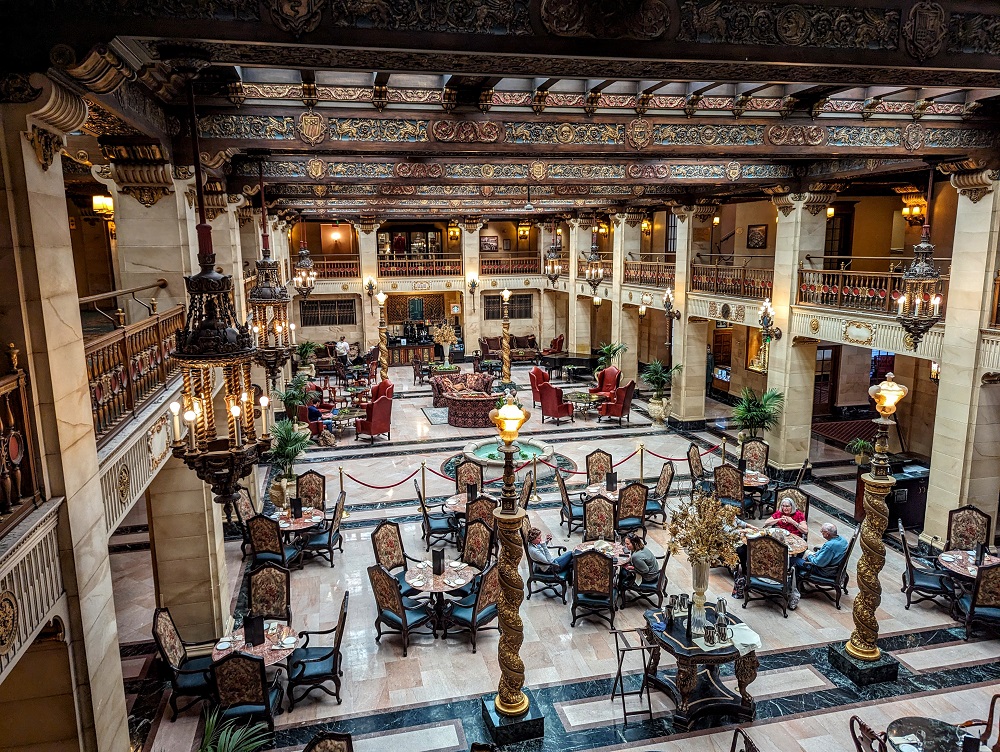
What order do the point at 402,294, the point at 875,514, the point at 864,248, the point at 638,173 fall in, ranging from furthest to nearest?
the point at 402,294 < the point at 864,248 < the point at 638,173 < the point at 875,514

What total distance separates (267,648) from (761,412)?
1104cm

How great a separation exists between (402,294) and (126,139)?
22612 mm

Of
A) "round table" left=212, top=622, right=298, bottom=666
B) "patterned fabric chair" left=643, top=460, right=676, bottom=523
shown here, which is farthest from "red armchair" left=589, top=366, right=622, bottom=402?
"round table" left=212, top=622, right=298, bottom=666

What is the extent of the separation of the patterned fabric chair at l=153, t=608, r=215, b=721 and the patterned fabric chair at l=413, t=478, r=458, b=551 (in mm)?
4188

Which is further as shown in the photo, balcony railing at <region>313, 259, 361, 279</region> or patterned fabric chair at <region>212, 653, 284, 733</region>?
balcony railing at <region>313, 259, 361, 279</region>

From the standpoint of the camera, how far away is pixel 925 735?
596 cm

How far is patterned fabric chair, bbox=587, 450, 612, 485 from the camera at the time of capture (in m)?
12.7

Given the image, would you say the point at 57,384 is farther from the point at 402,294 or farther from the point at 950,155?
the point at 402,294

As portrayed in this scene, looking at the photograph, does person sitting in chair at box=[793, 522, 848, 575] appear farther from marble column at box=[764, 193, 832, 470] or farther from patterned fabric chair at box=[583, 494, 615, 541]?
marble column at box=[764, 193, 832, 470]

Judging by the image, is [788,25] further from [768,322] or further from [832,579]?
[768,322]

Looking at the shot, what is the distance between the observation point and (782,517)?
10.3m

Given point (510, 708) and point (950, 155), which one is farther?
point (950, 155)

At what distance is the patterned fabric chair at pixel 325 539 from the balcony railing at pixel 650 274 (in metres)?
12.3

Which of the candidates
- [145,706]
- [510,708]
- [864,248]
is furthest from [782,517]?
[864,248]
